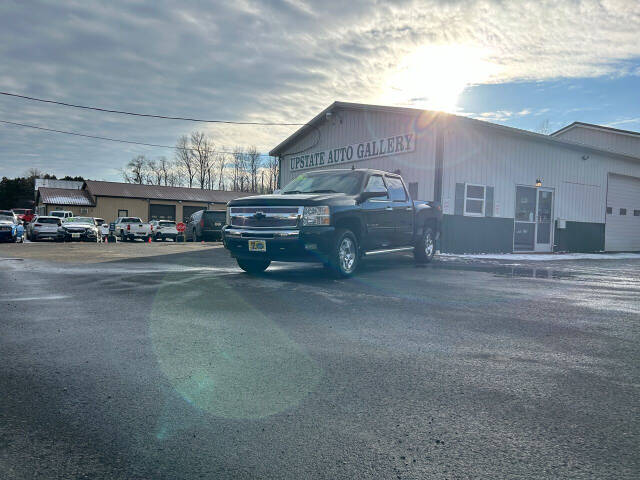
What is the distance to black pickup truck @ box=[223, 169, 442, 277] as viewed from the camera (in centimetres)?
866

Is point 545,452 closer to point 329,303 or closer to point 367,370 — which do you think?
point 367,370

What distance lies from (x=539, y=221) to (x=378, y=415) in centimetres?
1989

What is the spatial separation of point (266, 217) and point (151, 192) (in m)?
53.0

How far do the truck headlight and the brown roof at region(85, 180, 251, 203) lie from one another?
5164 centimetres

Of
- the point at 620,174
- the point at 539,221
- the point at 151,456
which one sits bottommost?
the point at 151,456

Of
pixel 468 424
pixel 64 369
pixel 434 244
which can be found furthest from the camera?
pixel 434 244

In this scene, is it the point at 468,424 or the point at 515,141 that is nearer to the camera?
the point at 468,424

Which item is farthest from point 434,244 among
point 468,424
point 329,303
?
point 468,424

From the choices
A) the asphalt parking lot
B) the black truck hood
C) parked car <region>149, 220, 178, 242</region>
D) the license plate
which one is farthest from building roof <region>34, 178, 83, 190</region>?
the asphalt parking lot

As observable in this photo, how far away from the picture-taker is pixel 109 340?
178 inches

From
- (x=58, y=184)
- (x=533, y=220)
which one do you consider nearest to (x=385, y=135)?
(x=533, y=220)

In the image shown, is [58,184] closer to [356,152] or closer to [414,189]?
[356,152]

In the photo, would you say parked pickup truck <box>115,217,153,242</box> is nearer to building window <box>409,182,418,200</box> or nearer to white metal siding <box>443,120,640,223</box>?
Result: building window <box>409,182,418,200</box>

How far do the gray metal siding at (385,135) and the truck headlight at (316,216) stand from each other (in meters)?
9.36
